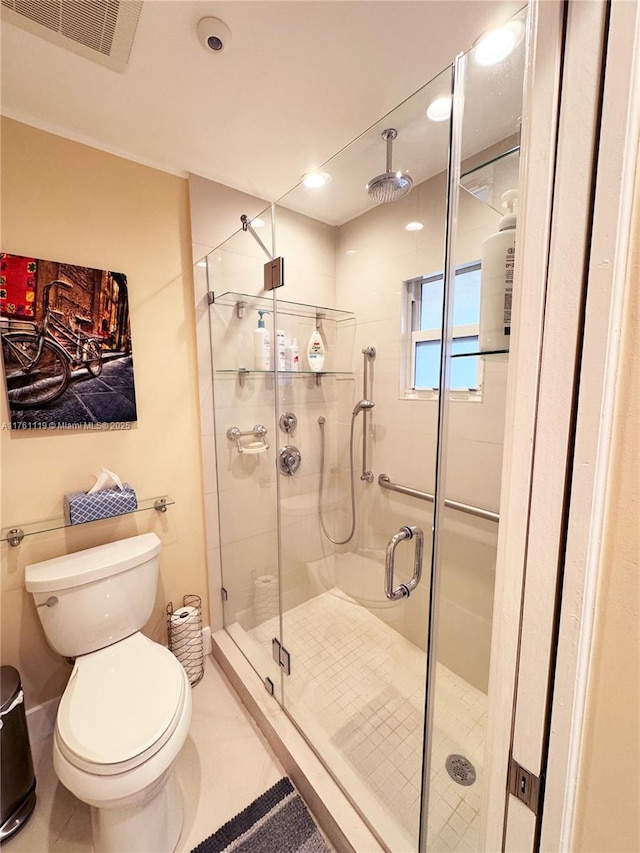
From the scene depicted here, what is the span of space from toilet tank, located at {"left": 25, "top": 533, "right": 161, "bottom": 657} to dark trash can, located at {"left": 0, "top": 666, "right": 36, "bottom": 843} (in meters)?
0.17

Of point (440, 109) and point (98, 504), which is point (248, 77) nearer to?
point (440, 109)

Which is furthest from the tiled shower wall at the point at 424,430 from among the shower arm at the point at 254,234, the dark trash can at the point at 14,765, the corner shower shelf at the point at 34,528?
the dark trash can at the point at 14,765

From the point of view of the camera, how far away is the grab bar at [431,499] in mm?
1114

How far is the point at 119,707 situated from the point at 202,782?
53 centimetres

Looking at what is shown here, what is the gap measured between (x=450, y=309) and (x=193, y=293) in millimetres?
1305

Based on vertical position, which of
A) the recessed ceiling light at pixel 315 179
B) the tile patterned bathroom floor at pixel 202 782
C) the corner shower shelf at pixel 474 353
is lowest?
the tile patterned bathroom floor at pixel 202 782

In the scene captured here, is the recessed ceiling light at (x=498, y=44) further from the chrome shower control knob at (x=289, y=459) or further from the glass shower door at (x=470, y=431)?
the chrome shower control knob at (x=289, y=459)

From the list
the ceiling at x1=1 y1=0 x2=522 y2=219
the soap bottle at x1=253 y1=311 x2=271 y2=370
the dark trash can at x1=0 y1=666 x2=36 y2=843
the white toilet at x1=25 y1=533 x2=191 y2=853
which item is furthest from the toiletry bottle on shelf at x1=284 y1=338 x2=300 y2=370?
the dark trash can at x1=0 y1=666 x2=36 y2=843

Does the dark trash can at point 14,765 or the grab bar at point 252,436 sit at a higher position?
the grab bar at point 252,436

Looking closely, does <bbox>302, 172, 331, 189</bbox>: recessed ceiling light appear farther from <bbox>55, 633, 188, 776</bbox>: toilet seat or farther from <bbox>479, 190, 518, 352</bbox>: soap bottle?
<bbox>55, 633, 188, 776</bbox>: toilet seat

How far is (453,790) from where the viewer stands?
1067 mm

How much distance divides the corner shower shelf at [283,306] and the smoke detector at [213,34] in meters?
0.87

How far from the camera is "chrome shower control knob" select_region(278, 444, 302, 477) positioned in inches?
75.3

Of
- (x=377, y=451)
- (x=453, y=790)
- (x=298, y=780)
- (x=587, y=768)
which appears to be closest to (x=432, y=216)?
(x=377, y=451)
